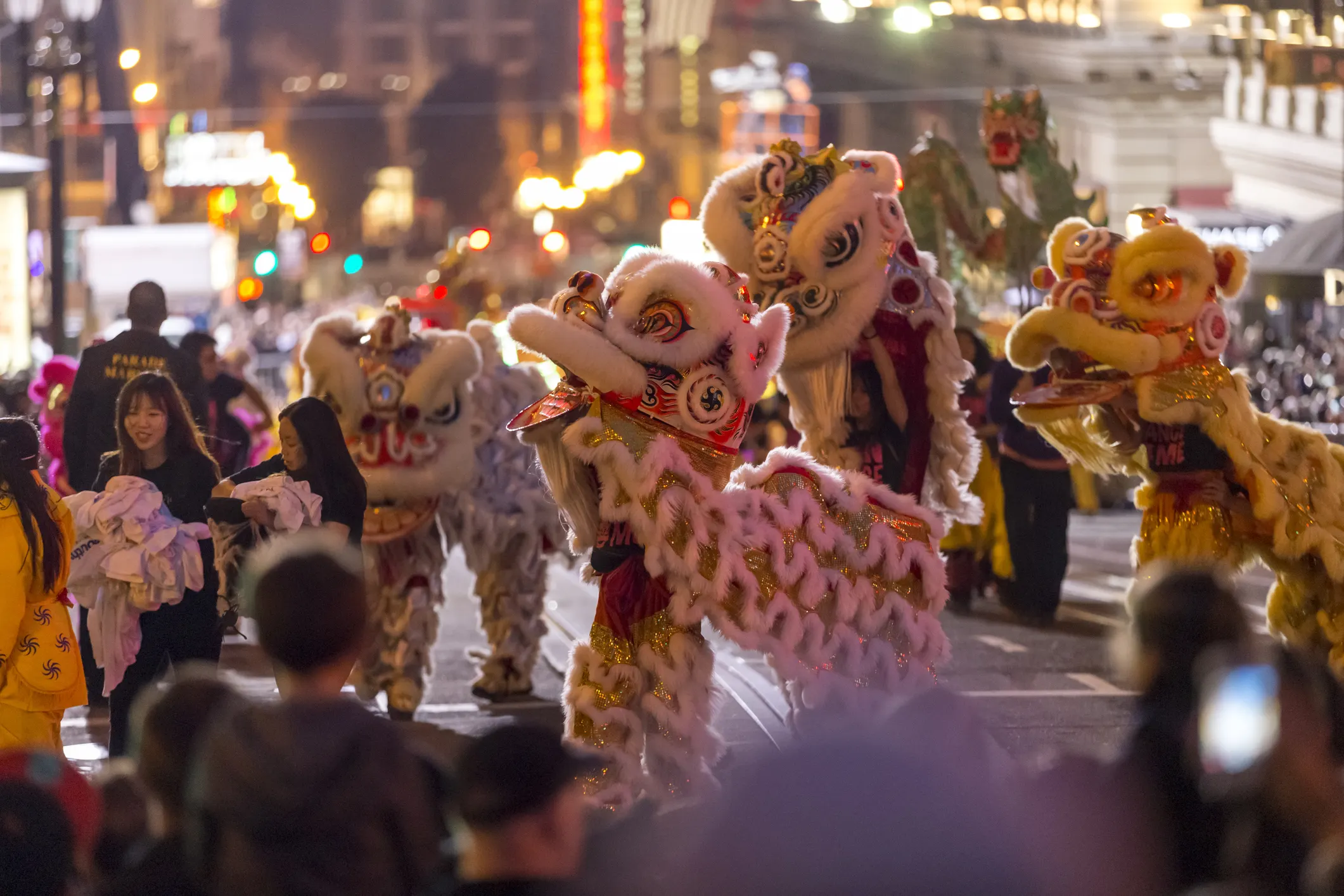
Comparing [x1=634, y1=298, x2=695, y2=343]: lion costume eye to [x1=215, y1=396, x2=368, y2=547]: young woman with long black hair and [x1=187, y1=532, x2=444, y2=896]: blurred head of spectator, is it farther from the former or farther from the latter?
[x1=187, y1=532, x2=444, y2=896]: blurred head of spectator

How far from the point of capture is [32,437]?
7.32m

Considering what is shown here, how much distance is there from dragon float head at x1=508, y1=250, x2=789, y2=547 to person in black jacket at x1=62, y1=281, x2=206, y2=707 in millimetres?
3256

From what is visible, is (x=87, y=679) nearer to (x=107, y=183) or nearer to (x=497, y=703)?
(x=497, y=703)

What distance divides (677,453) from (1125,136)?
30.6m

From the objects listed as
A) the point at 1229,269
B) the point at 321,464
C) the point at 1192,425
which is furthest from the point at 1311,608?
the point at 321,464

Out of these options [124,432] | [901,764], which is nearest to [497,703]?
[124,432]

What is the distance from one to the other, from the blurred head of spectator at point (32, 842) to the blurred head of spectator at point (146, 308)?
6573 millimetres

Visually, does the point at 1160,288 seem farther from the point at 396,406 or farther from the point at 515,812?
the point at 515,812

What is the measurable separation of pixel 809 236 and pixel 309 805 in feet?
15.9

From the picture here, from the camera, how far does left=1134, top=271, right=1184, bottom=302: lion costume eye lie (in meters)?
7.95

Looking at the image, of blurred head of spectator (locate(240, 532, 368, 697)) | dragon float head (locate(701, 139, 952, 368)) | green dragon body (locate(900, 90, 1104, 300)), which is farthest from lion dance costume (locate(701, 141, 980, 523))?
blurred head of spectator (locate(240, 532, 368, 697))

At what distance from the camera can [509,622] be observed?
10234mm

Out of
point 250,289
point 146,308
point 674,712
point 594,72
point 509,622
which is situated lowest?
point 509,622

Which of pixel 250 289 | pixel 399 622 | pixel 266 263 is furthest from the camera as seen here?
pixel 250 289
